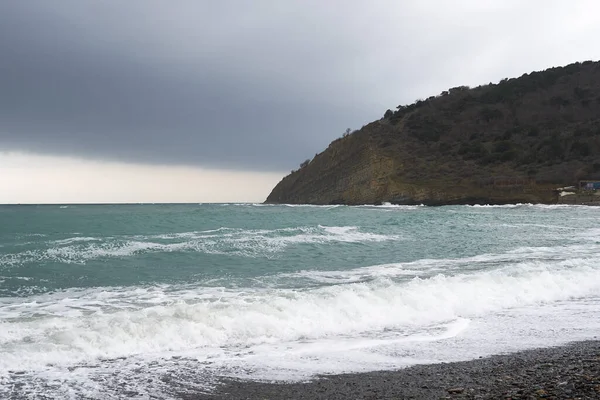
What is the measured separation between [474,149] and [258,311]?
83.6 meters

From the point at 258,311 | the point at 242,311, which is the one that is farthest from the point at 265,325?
the point at 242,311

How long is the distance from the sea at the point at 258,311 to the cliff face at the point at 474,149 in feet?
186

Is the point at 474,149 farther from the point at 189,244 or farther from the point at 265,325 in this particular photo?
the point at 265,325

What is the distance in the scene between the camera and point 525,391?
200 inches

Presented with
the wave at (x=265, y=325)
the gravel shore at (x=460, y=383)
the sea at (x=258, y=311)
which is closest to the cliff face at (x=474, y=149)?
the sea at (x=258, y=311)

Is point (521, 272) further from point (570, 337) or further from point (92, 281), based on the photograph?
point (92, 281)

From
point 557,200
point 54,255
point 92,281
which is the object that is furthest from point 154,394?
point 557,200

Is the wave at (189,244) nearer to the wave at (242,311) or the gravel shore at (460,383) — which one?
the wave at (242,311)

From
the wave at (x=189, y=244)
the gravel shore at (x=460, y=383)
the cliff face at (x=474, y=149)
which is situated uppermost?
the cliff face at (x=474, y=149)

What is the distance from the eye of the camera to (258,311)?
29.1ft

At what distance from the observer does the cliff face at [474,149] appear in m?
72.9

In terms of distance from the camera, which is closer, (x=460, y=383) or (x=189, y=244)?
(x=460, y=383)

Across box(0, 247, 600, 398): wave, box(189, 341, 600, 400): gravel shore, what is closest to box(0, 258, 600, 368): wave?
box(0, 247, 600, 398): wave

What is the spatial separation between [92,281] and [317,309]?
6434mm
